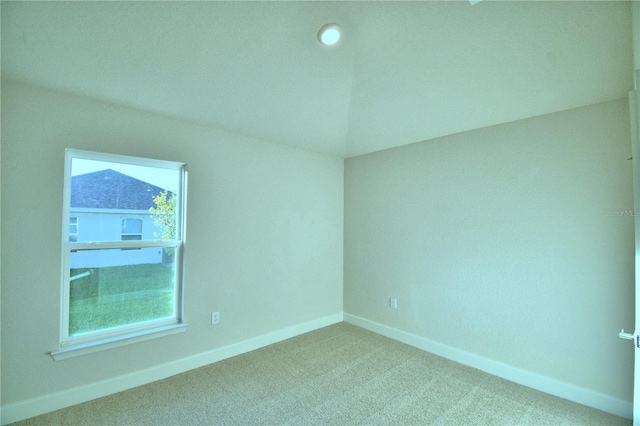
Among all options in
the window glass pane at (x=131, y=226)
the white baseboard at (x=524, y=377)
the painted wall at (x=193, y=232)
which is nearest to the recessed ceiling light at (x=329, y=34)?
the painted wall at (x=193, y=232)

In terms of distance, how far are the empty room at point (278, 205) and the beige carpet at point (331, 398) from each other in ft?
0.07

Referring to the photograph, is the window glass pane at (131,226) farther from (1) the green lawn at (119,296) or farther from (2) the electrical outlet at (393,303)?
(2) the electrical outlet at (393,303)

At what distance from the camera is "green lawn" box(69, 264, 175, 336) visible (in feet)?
7.34

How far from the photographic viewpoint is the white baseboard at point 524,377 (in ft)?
6.86

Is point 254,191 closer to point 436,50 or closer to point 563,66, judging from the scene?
point 436,50

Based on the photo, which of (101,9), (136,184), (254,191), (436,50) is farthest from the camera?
(254,191)

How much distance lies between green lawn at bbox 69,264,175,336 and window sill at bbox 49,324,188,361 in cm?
13

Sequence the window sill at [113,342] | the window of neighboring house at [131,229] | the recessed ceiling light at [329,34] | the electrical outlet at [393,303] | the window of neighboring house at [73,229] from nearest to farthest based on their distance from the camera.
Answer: the recessed ceiling light at [329,34] < the window sill at [113,342] < the window of neighboring house at [73,229] < the window of neighboring house at [131,229] < the electrical outlet at [393,303]

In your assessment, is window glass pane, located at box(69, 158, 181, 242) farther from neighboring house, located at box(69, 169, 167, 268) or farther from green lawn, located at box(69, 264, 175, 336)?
green lawn, located at box(69, 264, 175, 336)

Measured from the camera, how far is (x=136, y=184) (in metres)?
2.53

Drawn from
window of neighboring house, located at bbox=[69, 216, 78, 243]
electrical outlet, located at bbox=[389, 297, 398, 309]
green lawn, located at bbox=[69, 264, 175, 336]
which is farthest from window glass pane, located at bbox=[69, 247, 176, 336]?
electrical outlet, located at bbox=[389, 297, 398, 309]

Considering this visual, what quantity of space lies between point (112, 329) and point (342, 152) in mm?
3060

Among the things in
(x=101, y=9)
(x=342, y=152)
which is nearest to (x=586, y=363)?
(x=342, y=152)

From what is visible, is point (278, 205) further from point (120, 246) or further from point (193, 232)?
point (120, 246)
